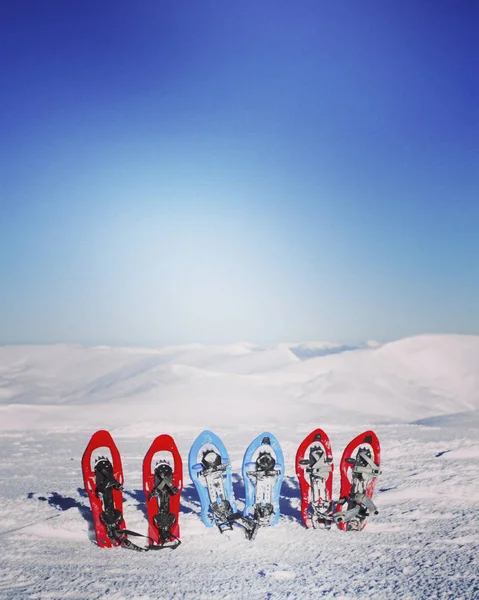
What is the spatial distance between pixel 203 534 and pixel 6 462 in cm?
1088

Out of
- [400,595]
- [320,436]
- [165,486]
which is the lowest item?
[400,595]

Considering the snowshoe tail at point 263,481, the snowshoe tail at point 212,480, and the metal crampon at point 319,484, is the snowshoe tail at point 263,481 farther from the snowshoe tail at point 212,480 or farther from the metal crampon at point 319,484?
the metal crampon at point 319,484

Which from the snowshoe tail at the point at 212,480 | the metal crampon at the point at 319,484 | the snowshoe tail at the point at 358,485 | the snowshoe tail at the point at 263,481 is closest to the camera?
the snowshoe tail at the point at 358,485

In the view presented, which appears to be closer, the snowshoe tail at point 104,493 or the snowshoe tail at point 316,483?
the snowshoe tail at point 104,493

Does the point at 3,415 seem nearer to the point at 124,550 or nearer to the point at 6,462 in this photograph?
the point at 6,462

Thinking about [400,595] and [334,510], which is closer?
[400,595]

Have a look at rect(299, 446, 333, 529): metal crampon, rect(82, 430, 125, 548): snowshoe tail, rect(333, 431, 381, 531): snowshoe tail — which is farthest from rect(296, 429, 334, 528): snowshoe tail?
rect(82, 430, 125, 548): snowshoe tail

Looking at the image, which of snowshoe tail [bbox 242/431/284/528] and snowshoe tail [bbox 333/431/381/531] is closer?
snowshoe tail [bbox 333/431/381/531]

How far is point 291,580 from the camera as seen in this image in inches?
264

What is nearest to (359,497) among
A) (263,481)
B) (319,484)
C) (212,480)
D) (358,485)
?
(358,485)

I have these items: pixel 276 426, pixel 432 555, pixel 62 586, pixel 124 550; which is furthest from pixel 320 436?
pixel 276 426

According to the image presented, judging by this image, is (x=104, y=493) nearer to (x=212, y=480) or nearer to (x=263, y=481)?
(x=212, y=480)

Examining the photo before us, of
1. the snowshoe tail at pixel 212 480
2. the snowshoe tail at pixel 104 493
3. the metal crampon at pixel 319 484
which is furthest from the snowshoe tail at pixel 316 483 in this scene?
the snowshoe tail at pixel 104 493

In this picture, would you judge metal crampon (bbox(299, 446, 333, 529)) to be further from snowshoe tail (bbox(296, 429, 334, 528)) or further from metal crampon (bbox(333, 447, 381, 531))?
metal crampon (bbox(333, 447, 381, 531))
